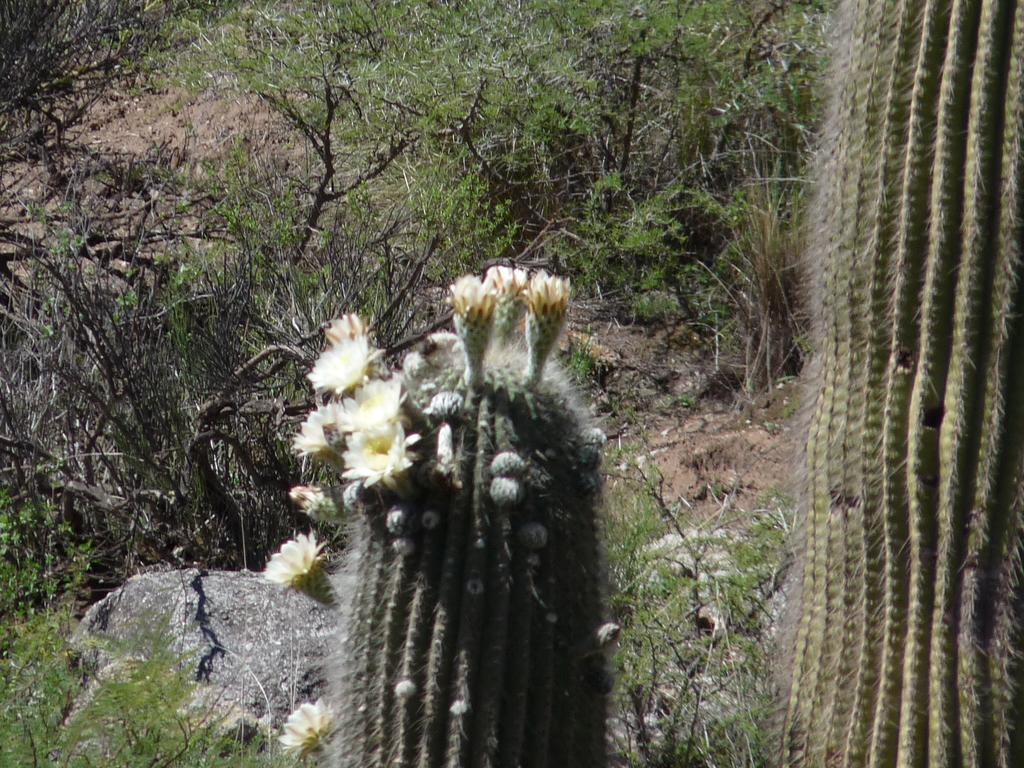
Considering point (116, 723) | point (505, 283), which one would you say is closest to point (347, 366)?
point (505, 283)

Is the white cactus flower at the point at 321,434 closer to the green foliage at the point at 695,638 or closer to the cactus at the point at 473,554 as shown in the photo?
the cactus at the point at 473,554

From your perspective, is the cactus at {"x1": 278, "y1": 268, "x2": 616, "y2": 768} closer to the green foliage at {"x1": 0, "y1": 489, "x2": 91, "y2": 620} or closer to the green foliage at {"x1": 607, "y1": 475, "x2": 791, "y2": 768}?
the green foliage at {"x1": 607, "y1": 475, "x2": 791, "y2": 768}

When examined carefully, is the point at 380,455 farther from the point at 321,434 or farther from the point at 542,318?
the point at 542,318

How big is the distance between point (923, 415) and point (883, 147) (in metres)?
0.51

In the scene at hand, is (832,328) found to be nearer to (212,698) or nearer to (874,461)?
(874,461)

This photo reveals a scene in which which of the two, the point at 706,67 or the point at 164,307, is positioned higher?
the point at 706,67

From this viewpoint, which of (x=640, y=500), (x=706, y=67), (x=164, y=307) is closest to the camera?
(x=640, y=500)

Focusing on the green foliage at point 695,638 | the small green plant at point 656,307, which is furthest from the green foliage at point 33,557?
the small green plant at point 656,307

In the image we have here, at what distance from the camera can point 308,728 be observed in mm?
2279

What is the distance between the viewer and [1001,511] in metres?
2.13

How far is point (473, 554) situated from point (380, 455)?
22 cm

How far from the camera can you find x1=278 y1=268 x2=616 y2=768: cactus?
6.25 ft

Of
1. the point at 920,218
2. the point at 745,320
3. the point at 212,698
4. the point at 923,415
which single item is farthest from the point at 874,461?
the point at 745,320

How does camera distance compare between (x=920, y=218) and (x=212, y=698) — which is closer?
(x=920, y=218)
